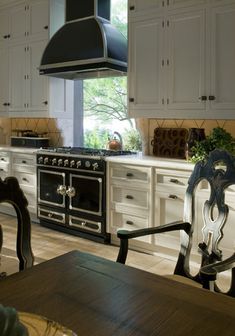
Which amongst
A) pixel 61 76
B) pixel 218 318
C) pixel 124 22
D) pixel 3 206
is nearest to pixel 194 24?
pixel 124 22

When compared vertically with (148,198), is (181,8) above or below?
above

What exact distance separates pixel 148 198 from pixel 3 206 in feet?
8.20

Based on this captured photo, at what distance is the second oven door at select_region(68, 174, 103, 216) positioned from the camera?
3.82m

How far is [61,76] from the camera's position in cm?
468

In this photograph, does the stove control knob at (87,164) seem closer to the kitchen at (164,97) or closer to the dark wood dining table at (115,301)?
the kitchen at (164,97)

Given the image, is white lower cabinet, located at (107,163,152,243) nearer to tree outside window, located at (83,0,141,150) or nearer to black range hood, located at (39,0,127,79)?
tree outside window, located at (83,0,141,150)

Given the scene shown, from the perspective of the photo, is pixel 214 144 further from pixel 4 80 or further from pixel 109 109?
pixel 4 80

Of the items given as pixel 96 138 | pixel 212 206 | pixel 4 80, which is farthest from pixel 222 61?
pixel 4 80

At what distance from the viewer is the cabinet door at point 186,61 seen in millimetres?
3344

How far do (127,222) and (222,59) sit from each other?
170cm

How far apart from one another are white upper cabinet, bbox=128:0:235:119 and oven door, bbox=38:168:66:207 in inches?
42.4

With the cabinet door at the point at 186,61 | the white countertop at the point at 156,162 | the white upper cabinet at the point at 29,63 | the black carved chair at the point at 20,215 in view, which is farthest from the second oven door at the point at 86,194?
the black carved chair at the point at 20,215

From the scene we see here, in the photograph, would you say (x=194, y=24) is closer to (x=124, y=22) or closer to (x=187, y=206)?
(x=124, y=22)

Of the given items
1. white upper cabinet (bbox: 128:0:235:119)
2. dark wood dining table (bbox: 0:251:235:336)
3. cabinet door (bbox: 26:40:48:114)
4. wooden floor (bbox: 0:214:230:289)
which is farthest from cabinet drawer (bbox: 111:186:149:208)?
dark wood dining table (bbox: 0:251:235:336)
